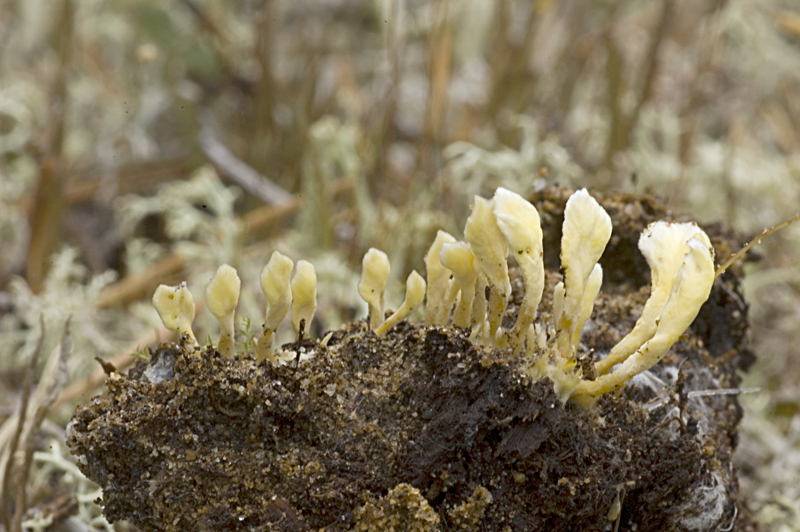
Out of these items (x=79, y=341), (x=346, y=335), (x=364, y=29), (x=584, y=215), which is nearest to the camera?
(x=584, y=215)

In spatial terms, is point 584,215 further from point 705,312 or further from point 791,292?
point 791,292

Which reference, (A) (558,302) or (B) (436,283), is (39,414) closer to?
(B) (436,283)

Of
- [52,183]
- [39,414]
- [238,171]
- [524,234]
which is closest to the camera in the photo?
[524,234]

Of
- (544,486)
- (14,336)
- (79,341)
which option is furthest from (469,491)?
(14,336)

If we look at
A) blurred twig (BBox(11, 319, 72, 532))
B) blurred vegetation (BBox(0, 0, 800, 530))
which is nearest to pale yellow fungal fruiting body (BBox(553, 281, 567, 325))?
blurred vegetation (BBox(0, 0, 800, 530))

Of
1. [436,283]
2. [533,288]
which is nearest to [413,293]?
[436,283]

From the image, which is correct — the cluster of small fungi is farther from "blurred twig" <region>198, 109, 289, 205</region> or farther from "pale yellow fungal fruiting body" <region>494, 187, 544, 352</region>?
"blurred twig" <region>198, 109, 289, 205</region>
